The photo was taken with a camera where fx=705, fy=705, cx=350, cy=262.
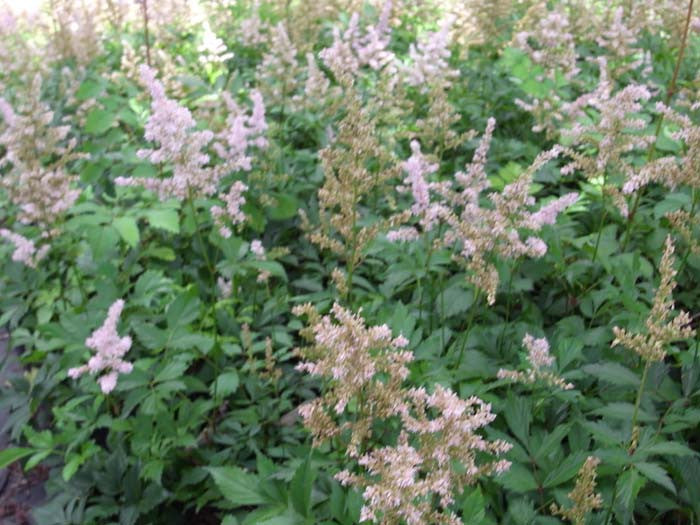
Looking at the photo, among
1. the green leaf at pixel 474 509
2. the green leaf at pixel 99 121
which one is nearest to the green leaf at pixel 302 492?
the green leaf at pixel 474 509

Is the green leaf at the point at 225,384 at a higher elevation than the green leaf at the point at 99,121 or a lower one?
lower

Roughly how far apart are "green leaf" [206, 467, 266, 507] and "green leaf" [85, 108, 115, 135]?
2201 millimetres

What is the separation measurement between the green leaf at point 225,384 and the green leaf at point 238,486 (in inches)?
25.8

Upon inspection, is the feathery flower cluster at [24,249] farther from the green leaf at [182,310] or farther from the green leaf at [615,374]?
the green leaf at [615,374]

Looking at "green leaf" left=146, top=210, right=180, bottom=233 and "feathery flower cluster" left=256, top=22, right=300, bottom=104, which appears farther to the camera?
"feathery flower cluster" left=256, top=22, right=300, bottom=104

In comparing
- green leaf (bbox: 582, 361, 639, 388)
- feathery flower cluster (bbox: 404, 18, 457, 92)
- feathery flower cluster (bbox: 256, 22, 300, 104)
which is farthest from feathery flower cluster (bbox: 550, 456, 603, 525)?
feathery flower cluster (bbox: 256, 22, 300, 104)

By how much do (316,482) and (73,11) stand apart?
4.93 meters

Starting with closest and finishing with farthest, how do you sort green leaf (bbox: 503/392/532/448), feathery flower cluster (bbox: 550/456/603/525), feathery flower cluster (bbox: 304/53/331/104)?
feathery flower cluster (bbox: 550/456/603/525)
green leaf (bbox: 503/392/532/448)
feathery flower cluster (bbox: 304/53/331/104)

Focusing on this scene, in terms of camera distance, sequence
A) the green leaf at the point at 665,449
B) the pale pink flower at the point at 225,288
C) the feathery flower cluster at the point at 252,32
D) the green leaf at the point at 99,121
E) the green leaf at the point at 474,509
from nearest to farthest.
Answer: the green leaf at the point at 474,509, the green leaf at the point at 665,449, the pale pink flower at the point at 225,288, the green leaf at the point at 99,121, the feathery flower cluster at the point at 252,32

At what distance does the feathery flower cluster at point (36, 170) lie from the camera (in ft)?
9.32

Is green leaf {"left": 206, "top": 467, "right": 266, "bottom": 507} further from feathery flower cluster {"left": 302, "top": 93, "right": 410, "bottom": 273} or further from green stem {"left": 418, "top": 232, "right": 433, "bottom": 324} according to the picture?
green stem {"left": 418, "top": 232, "right": 433, "bottom": 324}

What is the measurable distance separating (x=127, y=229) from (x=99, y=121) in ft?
3.67

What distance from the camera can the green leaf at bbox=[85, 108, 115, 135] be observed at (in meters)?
3.48

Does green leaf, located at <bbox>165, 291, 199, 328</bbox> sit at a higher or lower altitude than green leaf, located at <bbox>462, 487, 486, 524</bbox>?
lower
